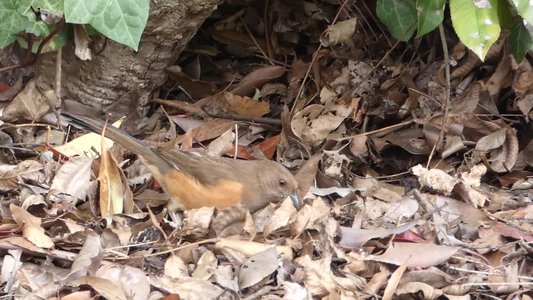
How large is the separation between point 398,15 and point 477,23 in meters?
0.73

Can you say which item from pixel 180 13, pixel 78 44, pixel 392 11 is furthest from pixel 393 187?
pixel 78 44

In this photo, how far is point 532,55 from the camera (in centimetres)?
465

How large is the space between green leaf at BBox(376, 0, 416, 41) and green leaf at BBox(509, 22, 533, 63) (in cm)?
52

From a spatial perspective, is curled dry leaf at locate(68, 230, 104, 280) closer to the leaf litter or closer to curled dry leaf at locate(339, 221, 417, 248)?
the leaf litter

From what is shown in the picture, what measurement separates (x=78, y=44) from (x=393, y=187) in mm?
1684

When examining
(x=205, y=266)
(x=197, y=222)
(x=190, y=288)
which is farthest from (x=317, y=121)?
(x=190, y=288)

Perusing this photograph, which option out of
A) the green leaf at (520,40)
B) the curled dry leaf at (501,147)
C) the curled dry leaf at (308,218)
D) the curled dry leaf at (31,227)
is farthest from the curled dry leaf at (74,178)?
the green leaf at (520,40)

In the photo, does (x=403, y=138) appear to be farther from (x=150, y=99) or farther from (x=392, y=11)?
(x=150, y=99)

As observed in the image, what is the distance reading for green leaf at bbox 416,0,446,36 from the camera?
3.99 meters

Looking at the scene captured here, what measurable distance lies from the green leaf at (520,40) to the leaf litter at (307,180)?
1.39 feet

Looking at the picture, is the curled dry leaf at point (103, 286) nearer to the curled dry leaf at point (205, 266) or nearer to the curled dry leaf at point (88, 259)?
the curled dry leaf at point (88, 259)

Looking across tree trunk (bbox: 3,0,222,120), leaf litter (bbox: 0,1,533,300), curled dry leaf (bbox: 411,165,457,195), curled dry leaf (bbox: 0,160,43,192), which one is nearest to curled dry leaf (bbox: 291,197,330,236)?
leaf litter (bbox: 0,1,533,300)

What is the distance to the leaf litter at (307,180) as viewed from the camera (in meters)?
3.20

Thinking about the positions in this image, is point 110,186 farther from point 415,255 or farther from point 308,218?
point 415,255
